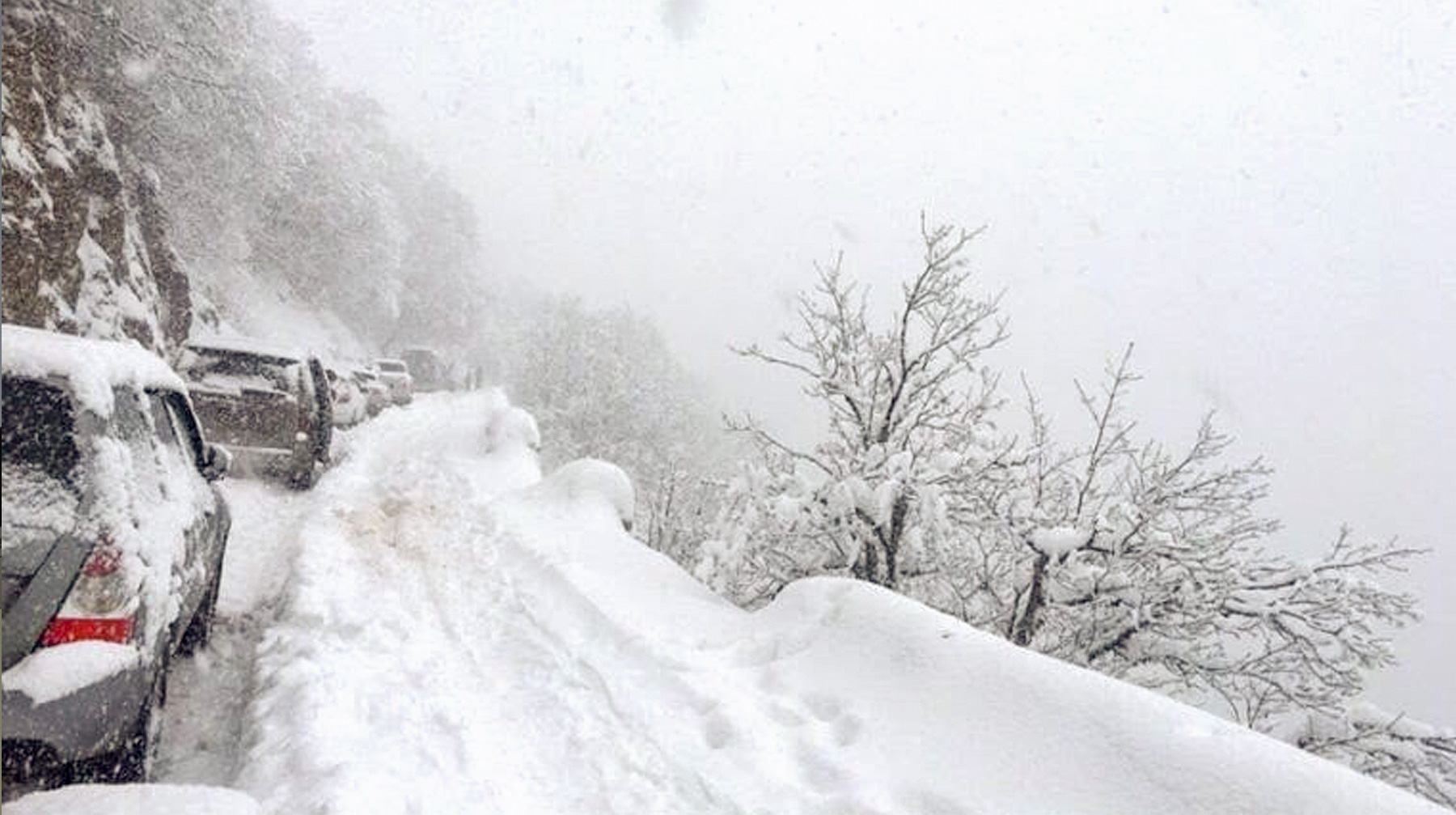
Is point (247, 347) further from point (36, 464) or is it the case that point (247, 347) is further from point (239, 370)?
point (36, 464)

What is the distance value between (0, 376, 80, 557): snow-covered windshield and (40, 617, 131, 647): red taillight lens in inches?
13.9

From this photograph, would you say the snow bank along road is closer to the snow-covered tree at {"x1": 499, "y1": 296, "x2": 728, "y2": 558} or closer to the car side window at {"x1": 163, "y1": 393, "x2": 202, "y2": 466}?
the car side window at {"x1": 163, "y1": 393, "x2": 202, "y2": 466}

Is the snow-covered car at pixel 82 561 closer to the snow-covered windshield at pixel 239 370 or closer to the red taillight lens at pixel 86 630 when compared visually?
the red taillight lens at pixel 86 630

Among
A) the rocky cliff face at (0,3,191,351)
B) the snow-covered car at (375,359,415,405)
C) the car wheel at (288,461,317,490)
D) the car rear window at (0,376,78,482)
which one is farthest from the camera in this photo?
the snow-covered car at (375,359,415,405)

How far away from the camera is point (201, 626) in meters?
4.91

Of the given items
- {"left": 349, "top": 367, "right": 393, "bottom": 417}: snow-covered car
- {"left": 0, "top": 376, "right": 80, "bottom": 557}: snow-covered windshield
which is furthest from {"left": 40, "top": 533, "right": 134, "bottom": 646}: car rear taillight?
{"left": 349, "top": 367, "right": 393, "bottom": 417}: snow-covered car

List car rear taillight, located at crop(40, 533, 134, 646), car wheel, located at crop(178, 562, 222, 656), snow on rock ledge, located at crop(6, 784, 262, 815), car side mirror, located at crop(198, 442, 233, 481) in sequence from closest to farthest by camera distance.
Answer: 1. snow on rock ledge, located at crop(6, 784, 262, 815)
2. car rear taillight, located at crop(40, 533, 134, 646)
3. car wheel, located at crop(178, 562, 222, 656)
4. car side mirror, located at crop(198, 442, 233, 481)

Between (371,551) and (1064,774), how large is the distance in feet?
18.9

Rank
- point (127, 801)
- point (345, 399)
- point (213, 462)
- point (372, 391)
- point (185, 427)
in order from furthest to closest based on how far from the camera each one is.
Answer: point (372, 391)
point (345, 399)
point (213, 462)
point (185, 427)
point (127, 801)

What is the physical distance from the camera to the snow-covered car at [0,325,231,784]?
79.2 inches

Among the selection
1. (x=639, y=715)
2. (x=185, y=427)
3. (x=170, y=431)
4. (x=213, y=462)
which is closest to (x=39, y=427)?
(x=170, y=431)

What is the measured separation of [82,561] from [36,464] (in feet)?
2.12

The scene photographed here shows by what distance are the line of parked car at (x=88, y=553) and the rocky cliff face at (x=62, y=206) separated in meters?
5.10

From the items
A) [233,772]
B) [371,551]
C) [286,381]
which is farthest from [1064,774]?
[286,381]
